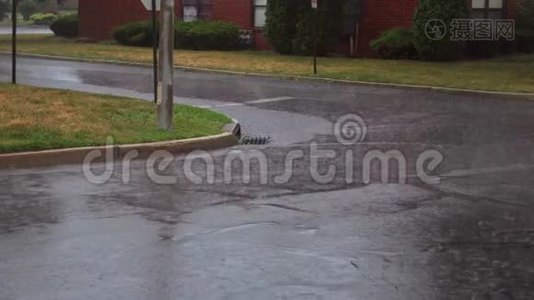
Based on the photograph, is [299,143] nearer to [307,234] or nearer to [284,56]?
[307,234]

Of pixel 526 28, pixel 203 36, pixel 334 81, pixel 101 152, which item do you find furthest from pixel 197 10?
pixel 101 152

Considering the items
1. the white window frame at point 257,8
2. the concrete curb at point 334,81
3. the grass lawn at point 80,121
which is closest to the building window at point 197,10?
the white window frame at point 257,8

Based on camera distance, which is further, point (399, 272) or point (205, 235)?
point (205, 235)

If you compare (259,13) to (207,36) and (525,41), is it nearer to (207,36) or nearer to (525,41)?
(207,36)

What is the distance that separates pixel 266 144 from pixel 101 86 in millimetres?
8497

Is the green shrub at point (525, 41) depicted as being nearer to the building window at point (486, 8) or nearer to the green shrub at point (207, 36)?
the building window at point (486, 8)

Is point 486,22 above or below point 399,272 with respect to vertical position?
above

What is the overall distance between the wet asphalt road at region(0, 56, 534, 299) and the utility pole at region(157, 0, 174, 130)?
1233 mm

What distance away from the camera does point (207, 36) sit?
30734 mm

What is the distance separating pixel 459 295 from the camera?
535cm

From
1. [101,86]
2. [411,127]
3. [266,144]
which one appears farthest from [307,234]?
[101,86]

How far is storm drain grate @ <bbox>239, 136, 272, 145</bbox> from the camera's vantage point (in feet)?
40.3

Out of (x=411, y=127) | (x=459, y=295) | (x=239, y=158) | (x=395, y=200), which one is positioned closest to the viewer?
(x=459, y=295)

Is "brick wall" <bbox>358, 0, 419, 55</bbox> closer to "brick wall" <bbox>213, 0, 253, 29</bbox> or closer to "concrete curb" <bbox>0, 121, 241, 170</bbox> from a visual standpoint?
"brick wall" <bbox>213, 0, 253, 29</bbox>
